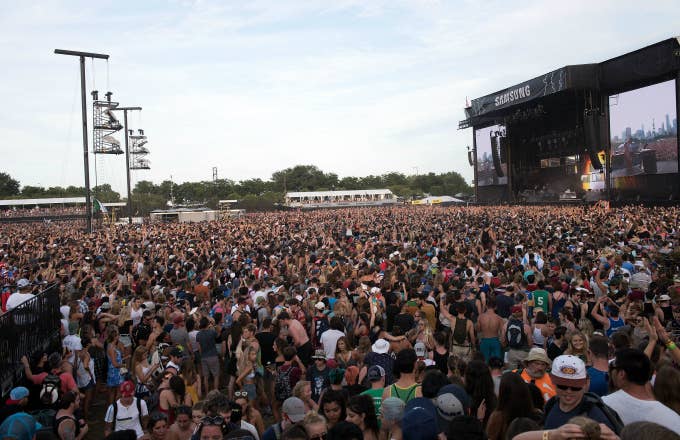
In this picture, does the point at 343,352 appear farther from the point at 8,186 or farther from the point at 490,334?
the point at 8,186

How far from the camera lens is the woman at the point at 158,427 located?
4.48 metres

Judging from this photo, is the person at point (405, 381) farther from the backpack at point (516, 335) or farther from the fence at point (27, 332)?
the fence at point (27, 332)

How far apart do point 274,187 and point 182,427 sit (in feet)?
401

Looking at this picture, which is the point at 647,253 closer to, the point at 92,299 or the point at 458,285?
the point at 458,285

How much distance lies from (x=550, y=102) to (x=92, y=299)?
38.2 m

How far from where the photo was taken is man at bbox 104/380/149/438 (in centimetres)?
515

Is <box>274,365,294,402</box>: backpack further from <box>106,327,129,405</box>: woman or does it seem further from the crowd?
<box>106,327,129,405</box>: woman

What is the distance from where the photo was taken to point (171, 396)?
5.30 m

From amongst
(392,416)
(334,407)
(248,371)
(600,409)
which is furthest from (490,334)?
(600,409)

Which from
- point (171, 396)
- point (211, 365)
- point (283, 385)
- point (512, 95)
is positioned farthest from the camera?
point (512, 95)

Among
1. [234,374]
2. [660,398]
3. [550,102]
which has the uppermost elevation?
[550,102]

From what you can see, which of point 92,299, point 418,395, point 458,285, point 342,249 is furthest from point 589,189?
point 418,395

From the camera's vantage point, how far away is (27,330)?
27.5 feet

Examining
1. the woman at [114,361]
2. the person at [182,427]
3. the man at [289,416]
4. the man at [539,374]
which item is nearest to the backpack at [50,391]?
the woman at [114,361]
